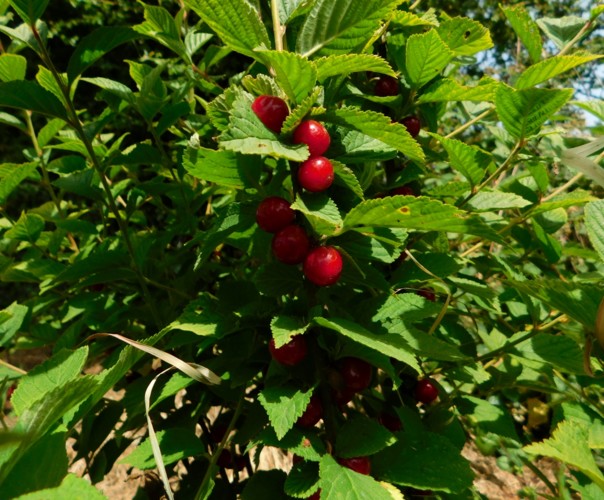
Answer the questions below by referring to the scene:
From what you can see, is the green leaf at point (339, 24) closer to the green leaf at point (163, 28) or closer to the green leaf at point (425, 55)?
the green leaf at point (425, 55)

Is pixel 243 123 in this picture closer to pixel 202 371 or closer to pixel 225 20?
pixel 225 20

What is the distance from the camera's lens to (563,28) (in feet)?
3.33

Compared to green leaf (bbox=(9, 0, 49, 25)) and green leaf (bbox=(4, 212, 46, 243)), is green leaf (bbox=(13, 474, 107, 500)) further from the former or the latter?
green leaf (bbox=(4, 212, 46, 243))

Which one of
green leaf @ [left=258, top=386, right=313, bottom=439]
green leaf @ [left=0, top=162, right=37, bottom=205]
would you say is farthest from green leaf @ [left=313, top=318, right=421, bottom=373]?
green leaf @ [left=0, top=162, right=37, bottom=205]

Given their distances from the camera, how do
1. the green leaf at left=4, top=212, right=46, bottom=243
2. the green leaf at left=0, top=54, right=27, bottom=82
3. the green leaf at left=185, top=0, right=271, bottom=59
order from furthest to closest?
1. the green leaf at left=4, top=212, right=46, bottom=243
2. the green leaf at left=0, top=54, right=27, bottom=82
3. the green leaf at left=185, top=0, right=271, bottom=59

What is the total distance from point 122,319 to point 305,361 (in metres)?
0.53

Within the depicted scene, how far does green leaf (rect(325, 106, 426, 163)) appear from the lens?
0.55 meters

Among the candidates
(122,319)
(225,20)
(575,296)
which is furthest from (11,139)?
(575,296)

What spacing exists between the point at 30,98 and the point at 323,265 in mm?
534

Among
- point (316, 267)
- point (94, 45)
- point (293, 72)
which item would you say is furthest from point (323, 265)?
point (94, 45)

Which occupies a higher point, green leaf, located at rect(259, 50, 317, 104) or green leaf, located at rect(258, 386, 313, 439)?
green leaf, located at rect(259, 50, 317, 104)

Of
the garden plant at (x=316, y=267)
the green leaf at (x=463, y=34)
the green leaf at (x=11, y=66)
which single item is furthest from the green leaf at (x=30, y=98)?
the green leaf at (x=463, y=34)

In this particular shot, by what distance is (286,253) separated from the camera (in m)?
0.61

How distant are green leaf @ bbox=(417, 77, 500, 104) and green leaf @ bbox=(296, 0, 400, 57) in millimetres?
208
